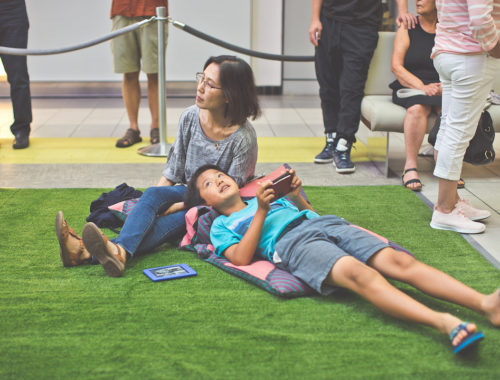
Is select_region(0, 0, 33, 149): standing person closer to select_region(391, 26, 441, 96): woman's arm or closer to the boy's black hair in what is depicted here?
the boy's black hair

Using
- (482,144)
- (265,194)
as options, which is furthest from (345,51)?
(265,194)

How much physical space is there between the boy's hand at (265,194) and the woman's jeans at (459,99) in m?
1.14

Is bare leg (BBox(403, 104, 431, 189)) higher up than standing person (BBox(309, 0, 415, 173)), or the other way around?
standing person (BBox(309, 0, 415, 173))

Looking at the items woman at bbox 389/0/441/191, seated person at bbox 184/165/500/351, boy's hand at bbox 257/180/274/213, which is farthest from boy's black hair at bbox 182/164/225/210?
woman at bbox 389/0/441/191

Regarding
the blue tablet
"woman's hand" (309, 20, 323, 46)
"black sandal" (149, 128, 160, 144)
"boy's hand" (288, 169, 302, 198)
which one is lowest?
"black sandal" (149, 128, 160, 144)

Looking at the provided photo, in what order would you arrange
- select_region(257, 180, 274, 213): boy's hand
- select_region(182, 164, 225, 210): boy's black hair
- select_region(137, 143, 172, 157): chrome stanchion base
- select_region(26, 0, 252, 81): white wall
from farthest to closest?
1. select_region(26, 0, 252, 81): white wall
2. select_region(137, 143, 172, 157): chrome stanchion base
3. select_region(182, 164, 225, 210): boy's black hair
4. select_region(257, 180, 274, 213): boy's hand

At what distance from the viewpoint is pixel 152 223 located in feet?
9.27

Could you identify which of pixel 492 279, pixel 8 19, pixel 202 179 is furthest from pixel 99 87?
pixel 492 279

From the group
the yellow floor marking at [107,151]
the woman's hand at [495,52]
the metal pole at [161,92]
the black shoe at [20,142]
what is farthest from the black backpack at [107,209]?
the black shoe at [20,142]

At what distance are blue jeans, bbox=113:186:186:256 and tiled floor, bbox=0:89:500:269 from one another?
1192 mm

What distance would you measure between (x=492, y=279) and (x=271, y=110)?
4.77m

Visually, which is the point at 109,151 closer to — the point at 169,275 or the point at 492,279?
the point at 169,275

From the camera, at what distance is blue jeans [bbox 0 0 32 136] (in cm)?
491

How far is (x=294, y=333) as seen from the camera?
208 centimetres
